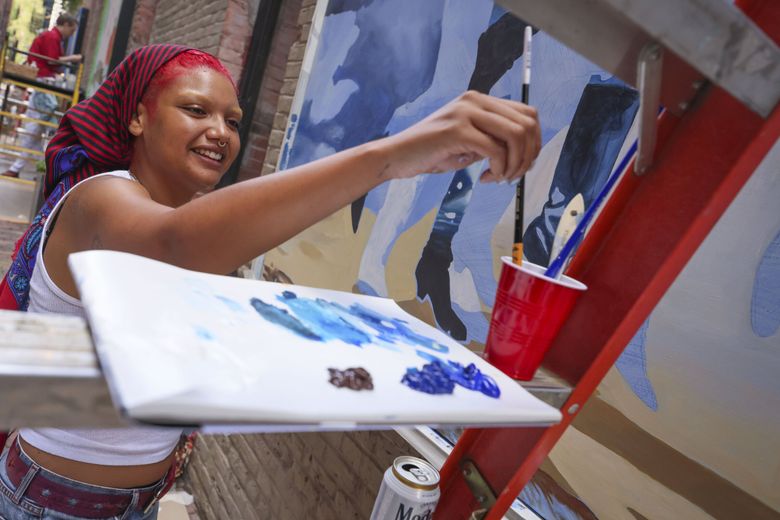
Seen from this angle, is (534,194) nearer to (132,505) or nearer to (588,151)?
(588,151)

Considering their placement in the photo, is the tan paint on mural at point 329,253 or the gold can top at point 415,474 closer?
the gold can top at point 415,474

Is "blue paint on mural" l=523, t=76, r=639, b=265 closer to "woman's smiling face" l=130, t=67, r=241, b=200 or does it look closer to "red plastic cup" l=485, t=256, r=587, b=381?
"red plastic cup" l=485, t=256, r=587, b=381

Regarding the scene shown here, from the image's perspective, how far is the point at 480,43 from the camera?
161 centimetres

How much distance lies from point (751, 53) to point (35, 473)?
1.37 meters

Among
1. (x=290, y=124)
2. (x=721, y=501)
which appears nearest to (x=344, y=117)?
(x=290, y=124)

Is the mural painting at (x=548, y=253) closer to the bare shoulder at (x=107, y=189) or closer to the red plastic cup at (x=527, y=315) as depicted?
the red plastic cup at (x=527, y=315)

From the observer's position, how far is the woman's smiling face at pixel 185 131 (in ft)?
4.10

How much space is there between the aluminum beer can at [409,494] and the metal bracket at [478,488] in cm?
8

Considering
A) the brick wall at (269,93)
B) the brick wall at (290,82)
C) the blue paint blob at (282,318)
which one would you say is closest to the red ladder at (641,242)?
the blue paint blob at (282,318)

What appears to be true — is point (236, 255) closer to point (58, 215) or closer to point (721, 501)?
point (58, 215)

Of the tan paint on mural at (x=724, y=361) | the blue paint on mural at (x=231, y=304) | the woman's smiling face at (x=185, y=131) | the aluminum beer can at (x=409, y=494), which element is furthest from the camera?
the woman's smiling face at (x=185, y=131)

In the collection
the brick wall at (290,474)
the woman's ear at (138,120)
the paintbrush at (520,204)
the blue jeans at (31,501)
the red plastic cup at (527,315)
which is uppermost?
the paintbrush at (520,204)

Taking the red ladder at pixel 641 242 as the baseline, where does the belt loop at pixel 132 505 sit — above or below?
below

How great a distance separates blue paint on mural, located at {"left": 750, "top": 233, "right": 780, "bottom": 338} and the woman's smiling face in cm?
120
